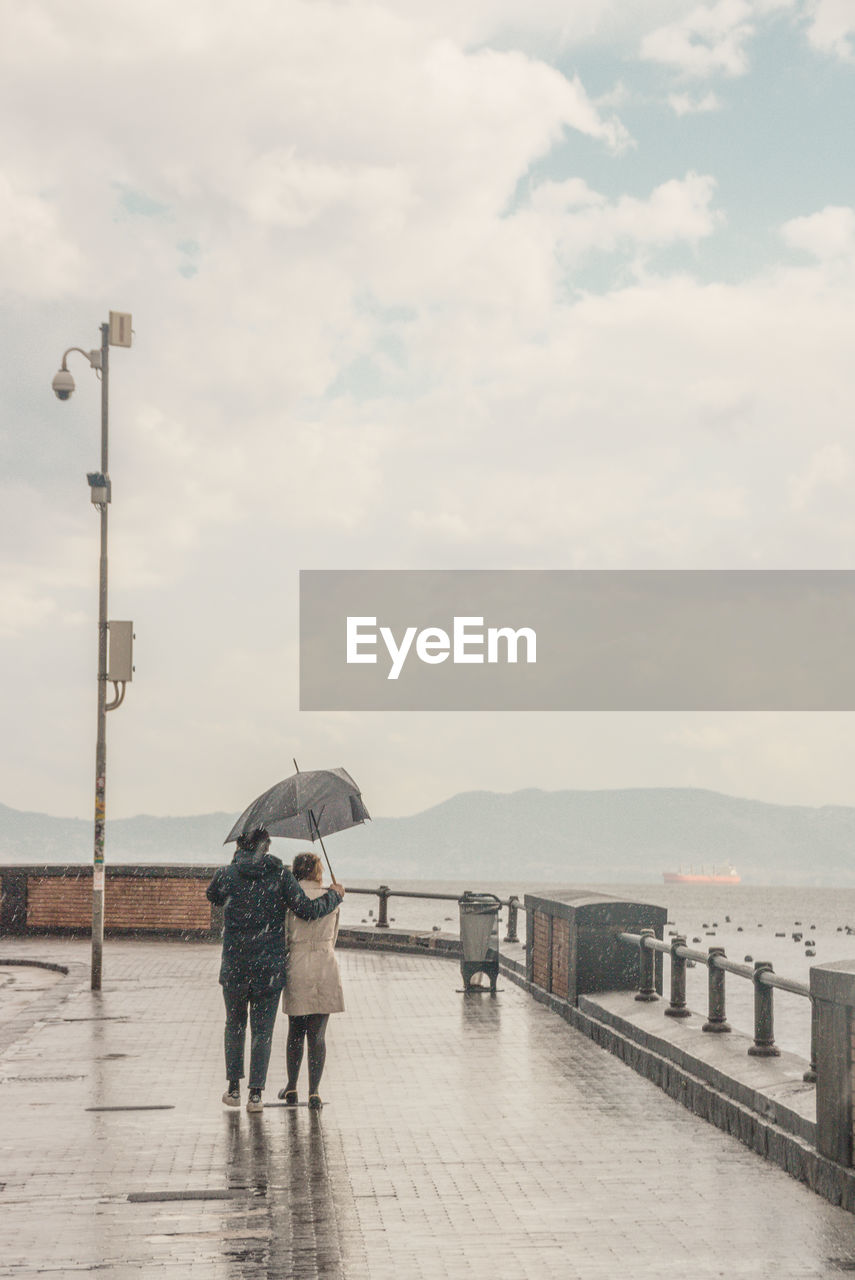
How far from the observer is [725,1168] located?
874 centimetres

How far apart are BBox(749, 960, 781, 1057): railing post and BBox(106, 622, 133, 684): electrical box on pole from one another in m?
9.73

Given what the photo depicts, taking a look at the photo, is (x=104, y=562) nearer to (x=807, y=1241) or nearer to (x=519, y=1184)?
(x=519, y=1184)

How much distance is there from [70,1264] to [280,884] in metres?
4.10

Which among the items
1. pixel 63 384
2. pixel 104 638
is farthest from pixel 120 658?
pixel 63 384

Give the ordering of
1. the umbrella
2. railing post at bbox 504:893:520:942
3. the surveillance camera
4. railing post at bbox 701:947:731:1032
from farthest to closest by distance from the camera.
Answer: railing post at bbox 504:893:520:942
the surveillance camera
railing post at bbox 701:947:731:1032
the umbrella

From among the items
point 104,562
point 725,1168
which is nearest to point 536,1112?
point 725,1168

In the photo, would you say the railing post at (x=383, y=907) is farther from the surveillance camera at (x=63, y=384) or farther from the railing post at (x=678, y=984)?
the railing post at (x=678, y=984)

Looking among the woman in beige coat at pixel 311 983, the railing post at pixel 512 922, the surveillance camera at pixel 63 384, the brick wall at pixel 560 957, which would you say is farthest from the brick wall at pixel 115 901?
the woman in beige coat at pixel 311 983

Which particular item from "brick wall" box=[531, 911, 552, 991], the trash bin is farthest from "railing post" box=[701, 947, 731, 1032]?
the trash bin

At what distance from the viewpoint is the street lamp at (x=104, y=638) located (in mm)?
18625

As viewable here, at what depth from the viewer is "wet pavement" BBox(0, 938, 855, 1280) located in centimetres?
685

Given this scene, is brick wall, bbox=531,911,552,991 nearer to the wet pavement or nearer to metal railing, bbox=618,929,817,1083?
metal railing, bbox=618,929,817,1083

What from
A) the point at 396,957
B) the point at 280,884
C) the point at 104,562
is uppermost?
the point at 104,562

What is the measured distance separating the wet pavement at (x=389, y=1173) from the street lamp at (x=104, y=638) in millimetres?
4289
